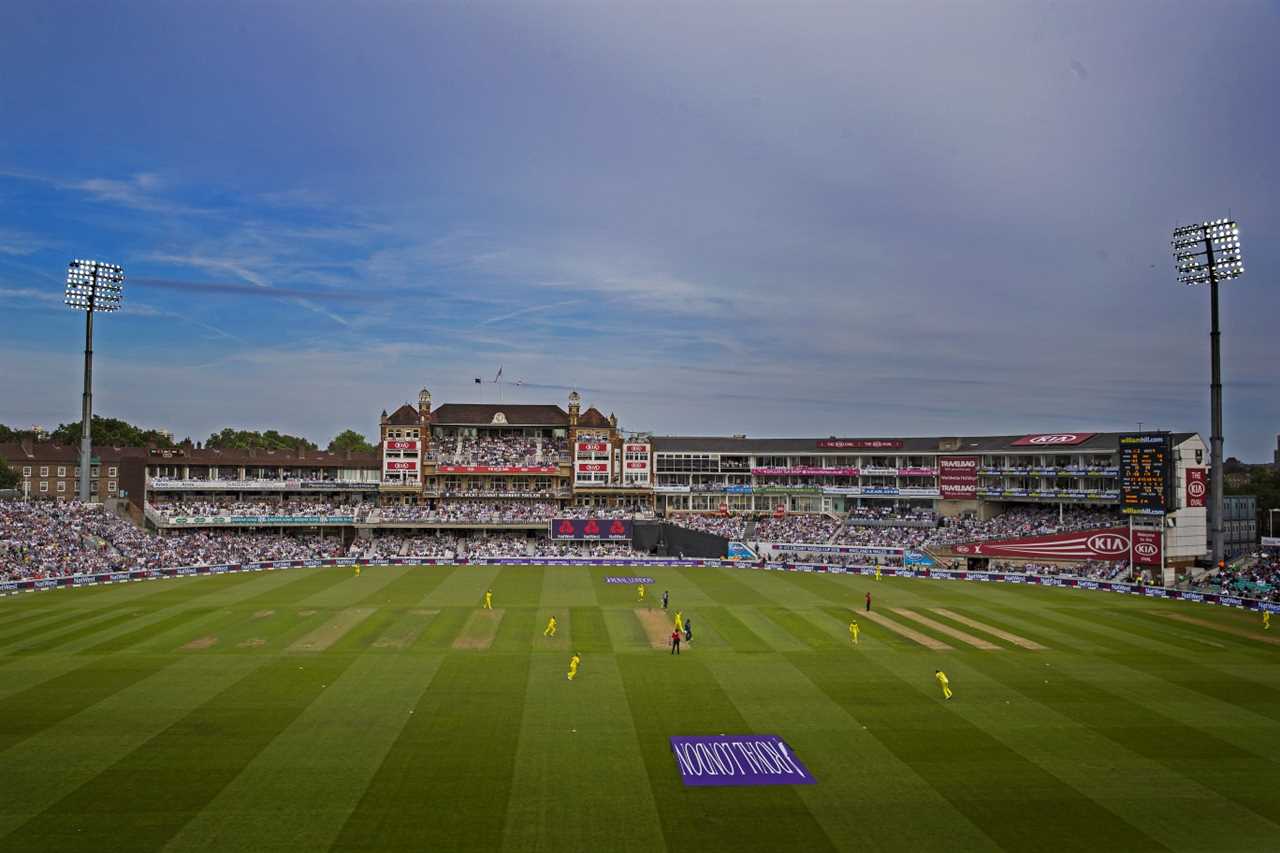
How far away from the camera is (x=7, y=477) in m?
91.0

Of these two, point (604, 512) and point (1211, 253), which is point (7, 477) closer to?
point (604, 512)

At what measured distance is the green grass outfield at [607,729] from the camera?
16.6m

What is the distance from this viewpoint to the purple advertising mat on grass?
19.1 meters

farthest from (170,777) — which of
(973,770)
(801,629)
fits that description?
(801,629)

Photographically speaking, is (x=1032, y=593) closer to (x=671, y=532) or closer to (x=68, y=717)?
(x=671, y=532)

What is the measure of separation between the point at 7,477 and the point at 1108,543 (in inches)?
4062

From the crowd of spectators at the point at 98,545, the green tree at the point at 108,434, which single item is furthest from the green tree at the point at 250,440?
the crowd of spectators at the point at 98,545

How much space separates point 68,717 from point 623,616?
22675 mm

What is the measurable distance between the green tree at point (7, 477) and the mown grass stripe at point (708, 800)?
91867 mm

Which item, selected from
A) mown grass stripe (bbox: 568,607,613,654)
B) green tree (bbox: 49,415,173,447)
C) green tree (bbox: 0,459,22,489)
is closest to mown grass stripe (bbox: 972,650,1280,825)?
mown grass stripe (bbox: 568,607,613,654)

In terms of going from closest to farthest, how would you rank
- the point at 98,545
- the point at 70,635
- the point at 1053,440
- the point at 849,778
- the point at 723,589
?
the point at 849,778, the point at 70,635, the point at 723,589, the point at 98,545, the point at 1053,440

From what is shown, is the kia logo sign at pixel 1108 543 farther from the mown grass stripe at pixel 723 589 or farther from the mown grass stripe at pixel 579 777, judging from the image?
the mown grass stripe at pixel 579 777

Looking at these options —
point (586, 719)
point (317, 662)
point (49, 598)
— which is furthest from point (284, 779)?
point (49, 598)

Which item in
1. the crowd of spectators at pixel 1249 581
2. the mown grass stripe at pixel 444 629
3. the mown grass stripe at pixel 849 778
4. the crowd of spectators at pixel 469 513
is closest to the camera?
the mown grass stripe at pixel 849 778
